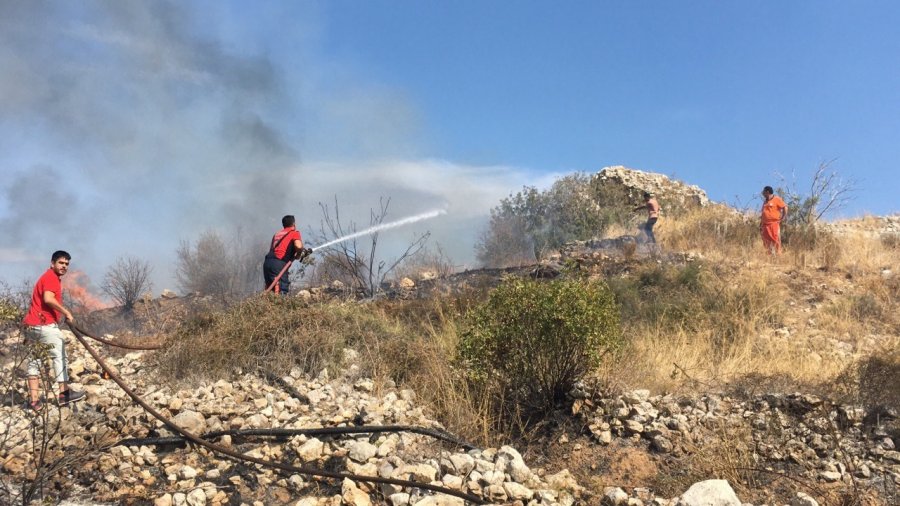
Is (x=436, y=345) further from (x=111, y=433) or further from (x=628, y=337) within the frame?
(x=111, y=433)

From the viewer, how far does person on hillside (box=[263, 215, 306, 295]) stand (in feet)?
32.3

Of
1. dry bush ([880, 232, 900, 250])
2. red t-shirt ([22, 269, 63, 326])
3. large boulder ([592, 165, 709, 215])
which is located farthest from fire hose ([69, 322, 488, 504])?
large boulder ([592, 165, 709, 215])

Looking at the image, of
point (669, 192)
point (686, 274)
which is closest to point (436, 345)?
point (686, 274)

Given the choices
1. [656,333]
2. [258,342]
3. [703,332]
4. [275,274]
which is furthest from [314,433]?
[703,332]

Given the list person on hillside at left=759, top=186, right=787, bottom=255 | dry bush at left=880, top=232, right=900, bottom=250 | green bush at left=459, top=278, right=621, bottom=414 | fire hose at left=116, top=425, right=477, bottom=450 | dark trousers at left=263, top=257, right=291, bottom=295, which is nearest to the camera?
fire hose at left=116, top=425, right=477, bottom=450

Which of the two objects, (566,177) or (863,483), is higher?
(566,177)

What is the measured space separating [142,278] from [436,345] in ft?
36.5

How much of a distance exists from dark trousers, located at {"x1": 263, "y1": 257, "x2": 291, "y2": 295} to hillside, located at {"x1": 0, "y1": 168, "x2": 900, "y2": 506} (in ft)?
4.18

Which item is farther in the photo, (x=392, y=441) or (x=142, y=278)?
(x=142, y=278)

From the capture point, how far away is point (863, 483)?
4945mm

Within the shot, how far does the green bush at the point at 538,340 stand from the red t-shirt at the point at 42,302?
3877 mm

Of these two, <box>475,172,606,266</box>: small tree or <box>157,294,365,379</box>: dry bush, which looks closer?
<box>157,294,365,379</box>: dry bush

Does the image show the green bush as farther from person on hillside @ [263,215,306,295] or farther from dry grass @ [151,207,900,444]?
person on hillside @ [263,215,306,295]

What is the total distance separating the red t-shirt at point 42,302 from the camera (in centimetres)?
659
